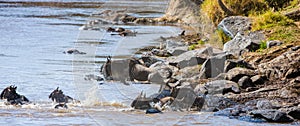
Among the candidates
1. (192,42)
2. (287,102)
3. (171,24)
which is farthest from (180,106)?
(171,24)

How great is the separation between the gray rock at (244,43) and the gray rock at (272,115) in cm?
418

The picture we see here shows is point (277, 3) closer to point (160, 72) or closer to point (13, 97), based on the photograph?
point (160, 72)

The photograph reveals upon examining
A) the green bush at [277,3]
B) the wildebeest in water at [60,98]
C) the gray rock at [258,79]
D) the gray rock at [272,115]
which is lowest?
the gray rock at [272,115]

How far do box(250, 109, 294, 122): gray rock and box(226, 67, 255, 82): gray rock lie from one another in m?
2.08

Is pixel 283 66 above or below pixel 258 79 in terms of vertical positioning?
above

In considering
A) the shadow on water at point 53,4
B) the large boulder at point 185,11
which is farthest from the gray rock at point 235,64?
the shadow on water at point 53,4

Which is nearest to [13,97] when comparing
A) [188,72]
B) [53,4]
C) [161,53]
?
[188,72]

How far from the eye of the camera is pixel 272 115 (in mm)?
10820

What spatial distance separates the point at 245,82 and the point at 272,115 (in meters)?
1.99

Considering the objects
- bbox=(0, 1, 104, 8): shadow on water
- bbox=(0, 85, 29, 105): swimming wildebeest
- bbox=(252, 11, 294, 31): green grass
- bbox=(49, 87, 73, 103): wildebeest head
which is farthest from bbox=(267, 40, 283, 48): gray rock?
bbox=(0, 1, 104, 8): shadow on water

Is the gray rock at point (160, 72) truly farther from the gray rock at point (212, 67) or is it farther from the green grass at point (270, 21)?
the green grass at point (270, 21)

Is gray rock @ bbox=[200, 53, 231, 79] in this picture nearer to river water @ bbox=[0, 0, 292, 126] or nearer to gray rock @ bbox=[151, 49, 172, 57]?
river water @ bbox=[0, 0, 292, 126]

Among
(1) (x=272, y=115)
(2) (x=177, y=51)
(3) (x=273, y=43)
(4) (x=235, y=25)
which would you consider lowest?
(1) (x=272, y=115)

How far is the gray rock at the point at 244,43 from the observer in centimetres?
1505
